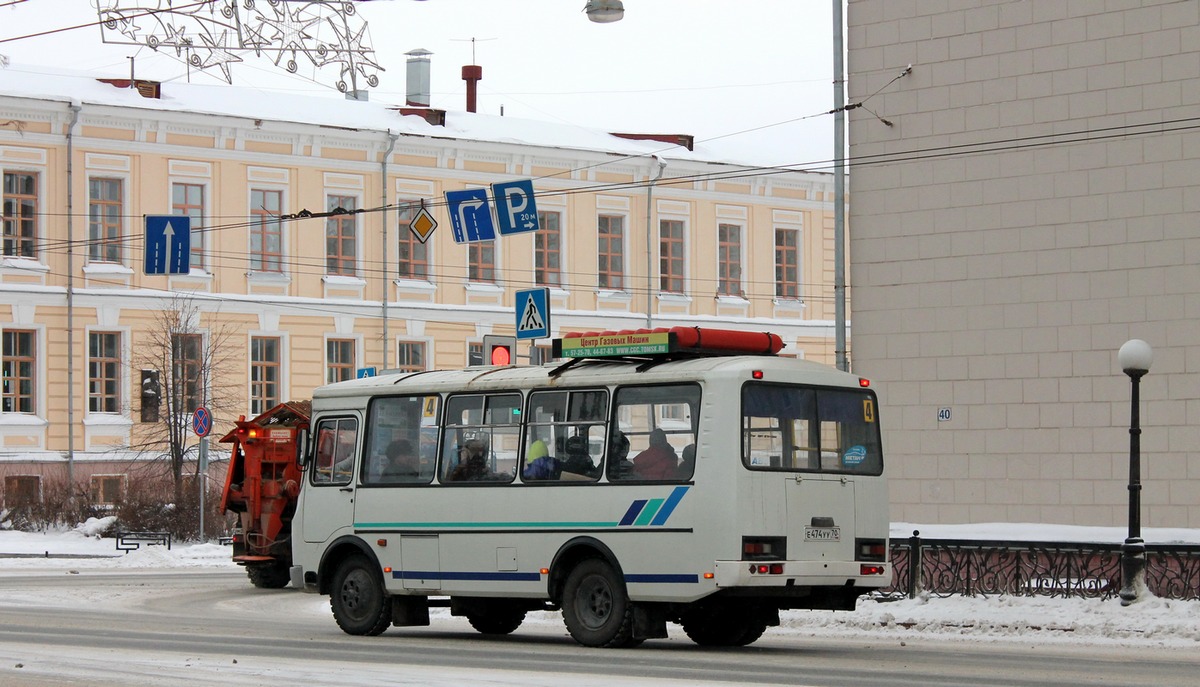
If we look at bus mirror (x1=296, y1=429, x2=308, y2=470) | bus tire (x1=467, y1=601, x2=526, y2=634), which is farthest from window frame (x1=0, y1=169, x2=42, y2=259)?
bus tire (x1=467, y1=601, x2=526, y2=634)

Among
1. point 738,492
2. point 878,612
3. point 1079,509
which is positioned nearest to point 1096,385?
point 1079,509

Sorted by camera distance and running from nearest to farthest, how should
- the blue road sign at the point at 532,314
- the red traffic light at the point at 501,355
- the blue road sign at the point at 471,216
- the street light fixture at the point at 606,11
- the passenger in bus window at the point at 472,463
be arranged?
the passenger in bus window at the point at 472,463 < the street light fixture at the point at 606,11 < the red traffic light at the point at 501,355 < the blue road sign at the point at 532,314 < the blue road sign at the point at 471,216

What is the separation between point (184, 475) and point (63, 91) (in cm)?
1032

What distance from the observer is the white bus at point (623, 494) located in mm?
16328

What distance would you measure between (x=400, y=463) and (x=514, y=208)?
10.4m

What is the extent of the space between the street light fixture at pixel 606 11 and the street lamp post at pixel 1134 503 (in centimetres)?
721

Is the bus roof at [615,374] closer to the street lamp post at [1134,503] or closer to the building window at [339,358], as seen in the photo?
the street lamp post at [1134,503]

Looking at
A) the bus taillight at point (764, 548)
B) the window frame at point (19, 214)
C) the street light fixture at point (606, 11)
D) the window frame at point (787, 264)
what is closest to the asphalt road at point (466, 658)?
the bus taillight at point (764, 548)

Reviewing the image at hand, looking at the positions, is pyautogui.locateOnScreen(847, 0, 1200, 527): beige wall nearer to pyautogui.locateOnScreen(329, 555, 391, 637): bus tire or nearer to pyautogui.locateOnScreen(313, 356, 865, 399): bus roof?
pyautogui.locateOnScreen(313, 356, 865, 399): bus roof

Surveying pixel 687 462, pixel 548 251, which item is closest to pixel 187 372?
pixel 548 251

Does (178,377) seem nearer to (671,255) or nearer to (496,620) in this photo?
(671,255)

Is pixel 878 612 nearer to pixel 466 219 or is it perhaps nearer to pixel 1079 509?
pixel 1079 509

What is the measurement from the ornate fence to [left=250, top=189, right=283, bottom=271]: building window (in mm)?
31675

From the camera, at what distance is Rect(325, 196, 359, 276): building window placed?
51594 mm
